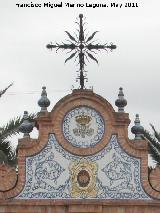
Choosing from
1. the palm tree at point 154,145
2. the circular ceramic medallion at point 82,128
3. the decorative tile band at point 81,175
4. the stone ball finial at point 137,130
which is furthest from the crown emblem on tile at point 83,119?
the palm tree at point 154,145

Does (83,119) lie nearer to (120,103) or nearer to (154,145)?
(120,103)

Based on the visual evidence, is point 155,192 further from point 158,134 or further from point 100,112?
point 158,134

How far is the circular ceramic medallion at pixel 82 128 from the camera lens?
60.9 feet

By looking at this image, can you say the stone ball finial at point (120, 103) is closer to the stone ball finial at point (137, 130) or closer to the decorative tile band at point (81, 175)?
the stone ball finial at point (137, 130)

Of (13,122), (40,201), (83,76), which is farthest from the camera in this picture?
(13,122)

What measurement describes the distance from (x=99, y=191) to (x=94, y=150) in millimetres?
985

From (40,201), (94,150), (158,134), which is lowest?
(40,201)

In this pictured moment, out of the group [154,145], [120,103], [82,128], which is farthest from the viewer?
[154,145]

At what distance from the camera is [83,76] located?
19375mm

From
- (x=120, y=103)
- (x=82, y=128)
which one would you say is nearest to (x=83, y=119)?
(x=82, y=128)

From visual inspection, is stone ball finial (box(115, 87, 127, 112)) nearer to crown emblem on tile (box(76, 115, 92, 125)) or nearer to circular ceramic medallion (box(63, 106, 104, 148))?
circular ceramic medallion (box(63, 106, 104, 148))

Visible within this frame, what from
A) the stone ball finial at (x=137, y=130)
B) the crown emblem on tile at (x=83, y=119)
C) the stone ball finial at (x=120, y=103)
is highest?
the stone ball finial at (x=120, y=103)

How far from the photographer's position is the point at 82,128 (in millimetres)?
18609

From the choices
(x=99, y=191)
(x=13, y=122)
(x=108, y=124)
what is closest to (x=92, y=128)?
(x=108, y=124)
